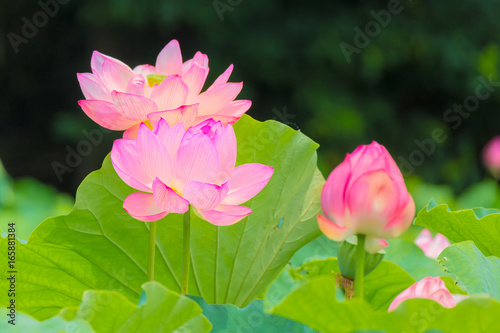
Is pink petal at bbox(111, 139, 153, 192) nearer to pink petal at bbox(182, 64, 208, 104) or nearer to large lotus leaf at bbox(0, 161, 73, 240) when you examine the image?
pink petal at bbox(182, 64, 208, 104)

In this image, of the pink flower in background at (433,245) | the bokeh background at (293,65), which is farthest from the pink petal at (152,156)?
the bokeh background at (293,65)

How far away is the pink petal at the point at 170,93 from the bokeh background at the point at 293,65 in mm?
2712

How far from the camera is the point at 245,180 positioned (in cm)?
41

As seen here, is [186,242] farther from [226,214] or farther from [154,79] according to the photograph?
[154,79]

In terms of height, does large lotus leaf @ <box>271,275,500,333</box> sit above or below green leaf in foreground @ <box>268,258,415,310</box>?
above

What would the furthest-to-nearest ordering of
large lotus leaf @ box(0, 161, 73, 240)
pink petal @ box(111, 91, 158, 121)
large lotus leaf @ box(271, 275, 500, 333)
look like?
large lotus leaf @ box(0, 161, 73, 240) → pink petal @ box(111, 91, 158, 121) → large lotus leaf @ box(271, 275, 500, 333)

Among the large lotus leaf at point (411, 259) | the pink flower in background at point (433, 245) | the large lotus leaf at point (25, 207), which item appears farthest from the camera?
the large lotus leaf at point (25, 207)

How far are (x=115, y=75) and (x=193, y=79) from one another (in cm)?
7

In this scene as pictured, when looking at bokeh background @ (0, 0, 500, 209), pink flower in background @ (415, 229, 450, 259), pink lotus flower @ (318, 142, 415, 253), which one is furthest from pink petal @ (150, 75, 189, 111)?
bokeh background @ (0, 0, 500, 209)

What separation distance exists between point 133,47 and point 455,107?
221 cm

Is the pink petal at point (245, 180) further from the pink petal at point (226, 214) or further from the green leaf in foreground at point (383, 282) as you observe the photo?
the green leaf in foreground at point (383, 282)

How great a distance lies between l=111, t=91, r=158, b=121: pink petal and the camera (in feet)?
1.40

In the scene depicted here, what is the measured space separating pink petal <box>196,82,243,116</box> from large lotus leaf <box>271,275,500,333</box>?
0.18 m

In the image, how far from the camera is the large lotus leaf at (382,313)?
31 centimetres
